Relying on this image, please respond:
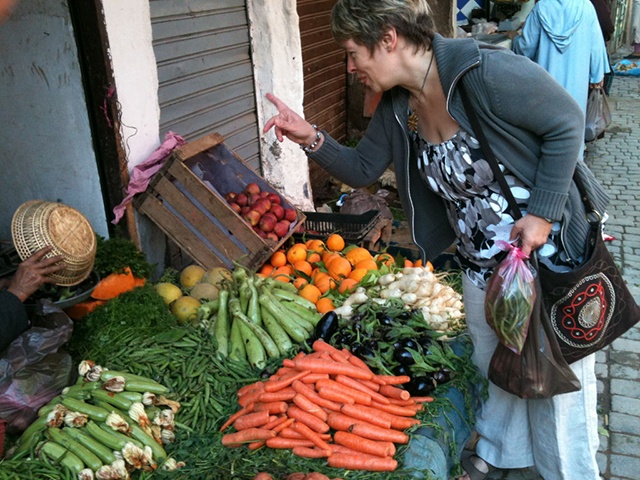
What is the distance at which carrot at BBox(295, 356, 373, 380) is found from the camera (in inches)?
127

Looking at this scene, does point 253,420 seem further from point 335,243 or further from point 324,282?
point 335,243

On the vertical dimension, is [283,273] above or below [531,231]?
below

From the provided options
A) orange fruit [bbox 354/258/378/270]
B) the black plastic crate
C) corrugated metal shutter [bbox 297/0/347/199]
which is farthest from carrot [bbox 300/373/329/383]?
corrugated metal shutter [bbox 297/0/347/199]

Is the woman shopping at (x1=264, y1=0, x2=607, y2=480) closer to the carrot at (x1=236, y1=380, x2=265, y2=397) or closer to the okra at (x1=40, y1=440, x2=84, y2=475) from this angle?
the carrot at (x1=236, y1=380, x2=265, y2=397)

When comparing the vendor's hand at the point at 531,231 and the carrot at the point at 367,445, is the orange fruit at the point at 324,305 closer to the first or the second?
the carrot at the point at 367,445

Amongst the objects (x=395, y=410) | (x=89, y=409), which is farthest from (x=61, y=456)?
(x=395, y=410)

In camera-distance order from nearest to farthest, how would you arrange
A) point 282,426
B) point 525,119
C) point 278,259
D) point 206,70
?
point 525,119 < point 282,426 < point 278,259 < point 206,70

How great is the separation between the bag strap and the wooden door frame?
2.36 metres

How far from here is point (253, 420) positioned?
3008mm

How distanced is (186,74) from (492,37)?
7.43 m

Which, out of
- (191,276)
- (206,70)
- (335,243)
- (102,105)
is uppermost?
(102,105)

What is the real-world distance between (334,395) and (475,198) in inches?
45.3

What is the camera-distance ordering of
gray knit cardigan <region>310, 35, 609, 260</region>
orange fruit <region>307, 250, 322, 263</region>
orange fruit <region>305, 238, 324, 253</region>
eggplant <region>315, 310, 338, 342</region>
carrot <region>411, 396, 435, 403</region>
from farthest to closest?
orange fruit <region>305, 238, 324, 253</region>, orange fruit <region>307, 250, 322, 263</region>, eggplant <region>315, 310, 338, 342</region>, carrot <region>411, 396, 435, 403</region>, gray knit cardigan <region>310, 35, 609, 260</region>

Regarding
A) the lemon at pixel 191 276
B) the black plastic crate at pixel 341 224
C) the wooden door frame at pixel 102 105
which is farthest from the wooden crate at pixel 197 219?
the black plastic crate at pixel 341 224
